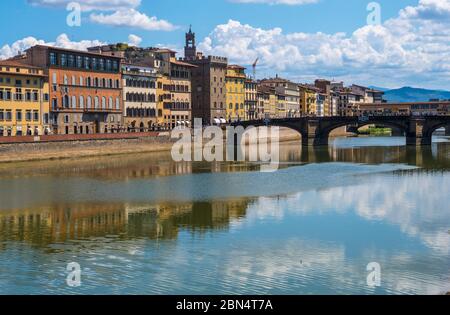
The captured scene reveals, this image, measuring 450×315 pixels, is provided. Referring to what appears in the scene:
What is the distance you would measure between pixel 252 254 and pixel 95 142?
5871cm

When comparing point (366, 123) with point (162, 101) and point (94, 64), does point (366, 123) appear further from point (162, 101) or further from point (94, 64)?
point (94, 64)

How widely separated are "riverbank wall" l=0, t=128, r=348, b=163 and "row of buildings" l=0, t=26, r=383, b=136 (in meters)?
6.17

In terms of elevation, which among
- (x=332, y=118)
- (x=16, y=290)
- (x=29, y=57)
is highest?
(x=29, y=57)

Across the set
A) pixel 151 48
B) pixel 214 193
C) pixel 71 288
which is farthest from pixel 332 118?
pixel 71 288

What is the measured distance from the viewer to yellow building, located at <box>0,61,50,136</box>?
79.4 m

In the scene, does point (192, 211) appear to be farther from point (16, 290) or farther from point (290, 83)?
point (290, 83)

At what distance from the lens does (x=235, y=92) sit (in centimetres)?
14300

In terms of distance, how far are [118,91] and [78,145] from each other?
79.3ft

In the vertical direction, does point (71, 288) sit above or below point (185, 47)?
below

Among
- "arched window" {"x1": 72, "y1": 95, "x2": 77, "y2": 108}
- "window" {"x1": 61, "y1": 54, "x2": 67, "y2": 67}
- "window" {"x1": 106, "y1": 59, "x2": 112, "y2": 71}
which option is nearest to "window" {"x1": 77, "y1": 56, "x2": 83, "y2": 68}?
"window" {"x1": 61, "y1": 54, "x2": 67, "y2": 67}

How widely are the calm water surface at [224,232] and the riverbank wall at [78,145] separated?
12424 millimetres

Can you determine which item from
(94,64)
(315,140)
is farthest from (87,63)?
(315,140)

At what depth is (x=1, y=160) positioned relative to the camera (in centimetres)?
6931

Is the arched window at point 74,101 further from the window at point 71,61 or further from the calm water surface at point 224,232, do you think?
the calm water surface at point 224,232
